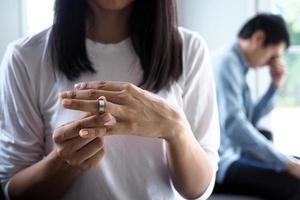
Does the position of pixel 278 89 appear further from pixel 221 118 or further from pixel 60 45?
pixel 60 45

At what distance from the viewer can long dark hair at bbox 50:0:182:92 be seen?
2.77 ft

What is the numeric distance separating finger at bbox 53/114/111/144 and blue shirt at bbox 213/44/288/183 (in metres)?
1.11

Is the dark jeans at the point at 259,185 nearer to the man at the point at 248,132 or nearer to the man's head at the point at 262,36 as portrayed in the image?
the man at the point at 248,132

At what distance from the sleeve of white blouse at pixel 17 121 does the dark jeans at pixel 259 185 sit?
101cm

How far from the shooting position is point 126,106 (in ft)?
2.22

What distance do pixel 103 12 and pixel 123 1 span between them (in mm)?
79

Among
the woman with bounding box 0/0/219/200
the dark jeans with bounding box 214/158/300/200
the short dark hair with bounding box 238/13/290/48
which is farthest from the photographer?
the short dark hair with bounding box 238/13/290/48

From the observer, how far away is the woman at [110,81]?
0.80 meters

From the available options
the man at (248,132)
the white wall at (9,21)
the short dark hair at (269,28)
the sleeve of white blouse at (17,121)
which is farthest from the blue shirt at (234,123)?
the sleeve of white blouse at (17,121)

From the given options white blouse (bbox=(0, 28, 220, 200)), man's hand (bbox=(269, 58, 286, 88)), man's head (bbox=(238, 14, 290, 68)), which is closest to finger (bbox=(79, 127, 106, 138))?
white blouse (bbox=(0, 28, 220, 200))

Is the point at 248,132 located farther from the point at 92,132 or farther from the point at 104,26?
the point at 92,132

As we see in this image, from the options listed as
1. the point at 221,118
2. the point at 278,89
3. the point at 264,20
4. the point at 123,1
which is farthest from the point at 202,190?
the point at 278,89

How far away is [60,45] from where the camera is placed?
0.85 m

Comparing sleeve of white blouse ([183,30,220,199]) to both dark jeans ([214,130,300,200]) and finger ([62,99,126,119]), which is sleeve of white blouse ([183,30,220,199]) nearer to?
finger ([62,99,126,119])
